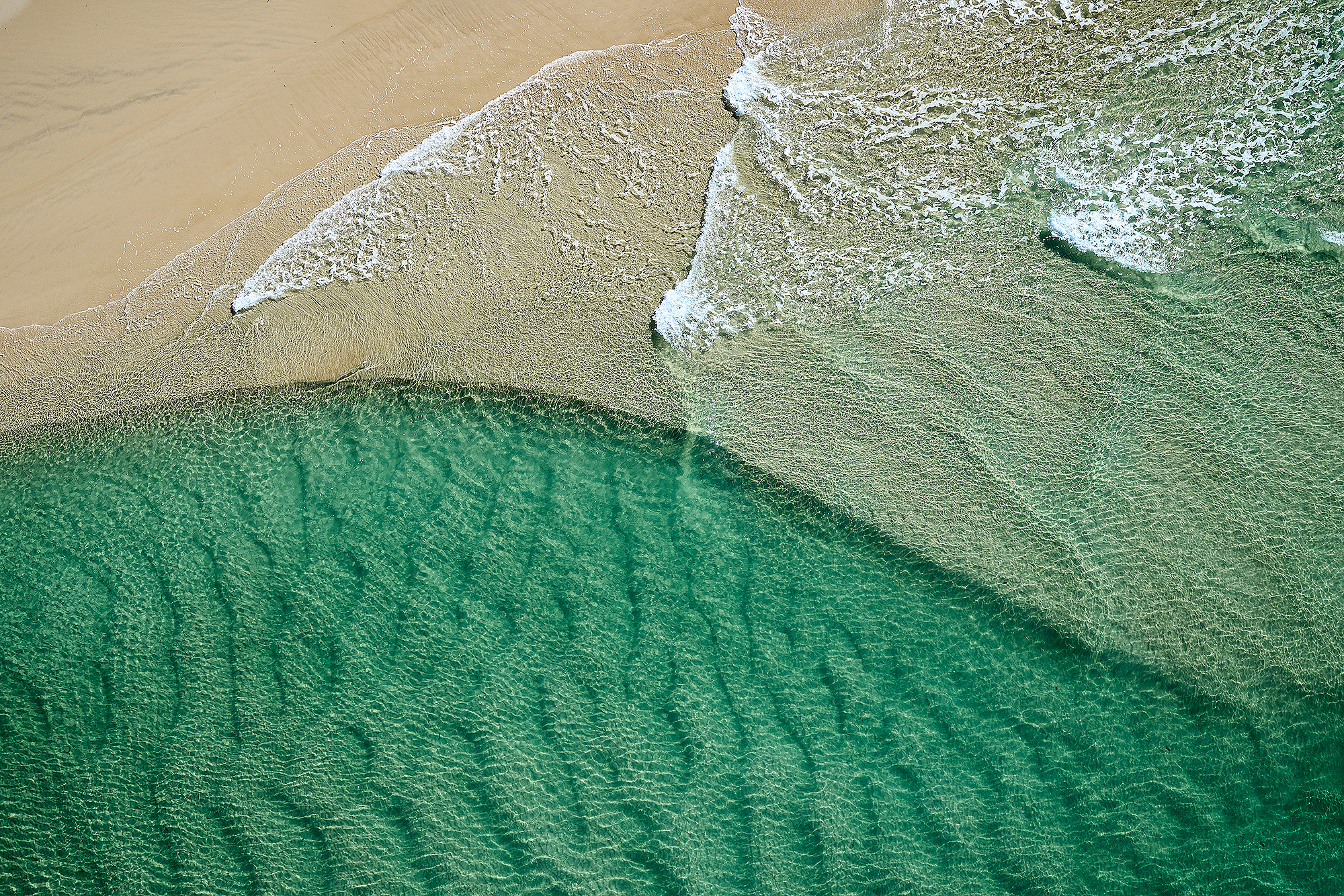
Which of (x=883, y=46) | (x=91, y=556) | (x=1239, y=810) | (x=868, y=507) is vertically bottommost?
(x=1239, y=810)

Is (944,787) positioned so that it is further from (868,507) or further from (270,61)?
(270,61)

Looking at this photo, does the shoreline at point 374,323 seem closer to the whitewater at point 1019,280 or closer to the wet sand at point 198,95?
the whitewater at point 1019,280

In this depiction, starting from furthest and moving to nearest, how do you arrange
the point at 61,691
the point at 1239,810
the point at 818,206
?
the point at 818,206 < the point at 61,691 < the point at 1239,810

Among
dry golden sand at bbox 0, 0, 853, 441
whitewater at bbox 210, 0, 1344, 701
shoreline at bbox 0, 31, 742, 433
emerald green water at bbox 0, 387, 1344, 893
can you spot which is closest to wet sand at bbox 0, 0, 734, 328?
dry golden sand at bbox 0, 0, 853, 441

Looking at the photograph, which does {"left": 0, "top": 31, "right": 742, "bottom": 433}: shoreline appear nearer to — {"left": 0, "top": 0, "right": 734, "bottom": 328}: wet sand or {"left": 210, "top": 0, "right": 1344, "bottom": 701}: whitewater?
{"left": 210, "top": 0, "right": 1344, "bottom": 701}: whitewater

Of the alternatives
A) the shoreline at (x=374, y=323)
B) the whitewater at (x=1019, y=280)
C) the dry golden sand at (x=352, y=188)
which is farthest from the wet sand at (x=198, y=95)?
the whitewater at (x=1019, y=280)

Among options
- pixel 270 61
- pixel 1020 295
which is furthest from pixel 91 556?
pixel 1020 295
